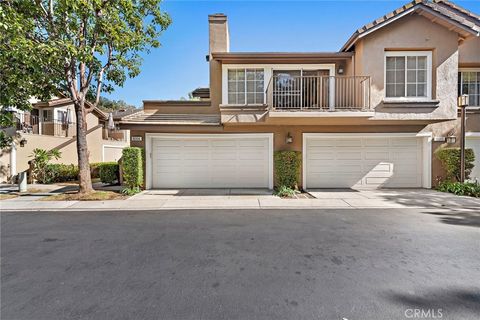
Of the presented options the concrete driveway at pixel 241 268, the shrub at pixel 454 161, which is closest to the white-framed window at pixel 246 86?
the concrete driveway at pixel 241 268

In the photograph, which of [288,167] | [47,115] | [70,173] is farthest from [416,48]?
[47,115]

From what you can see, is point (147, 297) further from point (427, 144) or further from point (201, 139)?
point (427, 144)

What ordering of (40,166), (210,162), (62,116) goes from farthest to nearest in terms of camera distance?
(62,116)
(40,166)
(210,162)

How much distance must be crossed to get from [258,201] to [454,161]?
8502 mm

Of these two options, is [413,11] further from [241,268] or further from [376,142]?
[241,268]

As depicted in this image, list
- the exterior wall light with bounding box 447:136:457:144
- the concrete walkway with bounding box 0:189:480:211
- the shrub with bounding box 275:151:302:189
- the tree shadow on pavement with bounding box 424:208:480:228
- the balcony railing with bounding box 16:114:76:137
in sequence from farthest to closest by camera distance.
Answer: the balcony railing with bounding box 16:114:76:137 < the exterior wall light with bounding box 447:136:457:144 < the shrub with bounding box 275:151:302:189 < the concrete walkway with bounding box 0:189:480:211 < the tree shadow on pavement with bounding box 424:208:480:228

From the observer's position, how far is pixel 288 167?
1004cm

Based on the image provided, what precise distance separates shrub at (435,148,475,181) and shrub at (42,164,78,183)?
62.8 ft

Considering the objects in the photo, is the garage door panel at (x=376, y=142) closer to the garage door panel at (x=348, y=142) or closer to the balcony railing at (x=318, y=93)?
the garage door panel at (x=348, y=142)

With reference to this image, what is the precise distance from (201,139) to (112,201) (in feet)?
14.4

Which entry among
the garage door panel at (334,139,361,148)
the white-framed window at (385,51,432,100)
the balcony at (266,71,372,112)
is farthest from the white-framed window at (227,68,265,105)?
the white-framed window at (385,51,432,100)

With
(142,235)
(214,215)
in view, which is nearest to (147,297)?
(142,235)

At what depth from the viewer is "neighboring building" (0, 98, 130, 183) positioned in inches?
542

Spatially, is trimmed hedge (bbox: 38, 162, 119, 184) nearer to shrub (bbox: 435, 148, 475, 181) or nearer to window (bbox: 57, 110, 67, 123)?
window (bbox: 57, 110, 67, 123)
